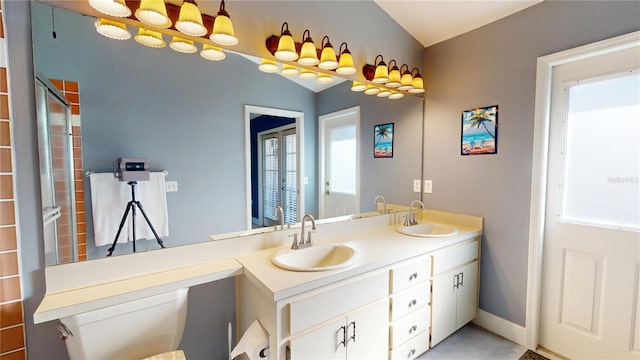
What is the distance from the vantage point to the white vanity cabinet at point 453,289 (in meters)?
1.89

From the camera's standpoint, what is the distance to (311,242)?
1.75 metres

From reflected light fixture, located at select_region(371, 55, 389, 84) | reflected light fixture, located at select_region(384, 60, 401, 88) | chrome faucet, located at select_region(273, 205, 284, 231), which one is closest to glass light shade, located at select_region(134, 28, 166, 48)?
chrome faucet, located at select_region(273, 205, 284, 231)

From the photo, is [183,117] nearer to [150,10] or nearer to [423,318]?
[150,10]

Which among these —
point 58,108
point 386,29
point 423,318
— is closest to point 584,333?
point 423,318

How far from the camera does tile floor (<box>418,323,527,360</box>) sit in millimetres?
1931

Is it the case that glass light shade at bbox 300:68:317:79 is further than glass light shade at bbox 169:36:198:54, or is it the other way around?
glass light shade at bbox 300:68:317:79

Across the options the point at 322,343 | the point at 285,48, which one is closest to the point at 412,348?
the point at 322,343

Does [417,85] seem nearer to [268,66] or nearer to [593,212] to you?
[268,66]

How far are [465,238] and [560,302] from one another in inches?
29.0

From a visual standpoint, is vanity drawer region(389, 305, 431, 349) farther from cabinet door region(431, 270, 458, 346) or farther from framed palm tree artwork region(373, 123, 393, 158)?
framed palm tree artwork region(373, 123, 393, 158)

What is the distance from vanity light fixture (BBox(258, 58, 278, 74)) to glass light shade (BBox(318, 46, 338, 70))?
0.31m

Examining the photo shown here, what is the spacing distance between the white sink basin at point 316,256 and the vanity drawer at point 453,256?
650 mm

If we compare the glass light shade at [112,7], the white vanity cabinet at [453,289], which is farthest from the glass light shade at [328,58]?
the white vanity cabinet at [453,289]

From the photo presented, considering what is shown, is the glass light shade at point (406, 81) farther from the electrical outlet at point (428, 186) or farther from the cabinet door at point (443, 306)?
the cabinet door at point (443, 306)
